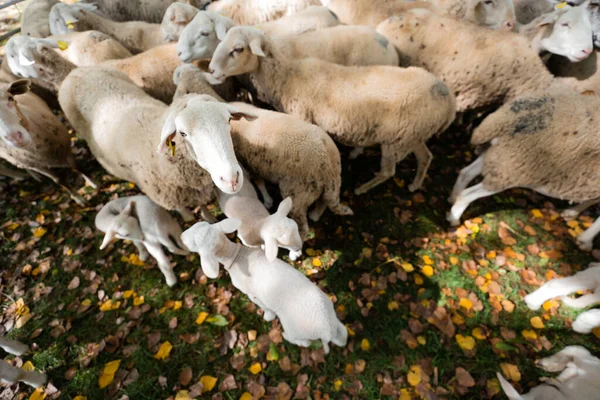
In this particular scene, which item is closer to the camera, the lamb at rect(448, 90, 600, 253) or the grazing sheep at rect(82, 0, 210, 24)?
the lamb at rect(448, 90, 600, 253)

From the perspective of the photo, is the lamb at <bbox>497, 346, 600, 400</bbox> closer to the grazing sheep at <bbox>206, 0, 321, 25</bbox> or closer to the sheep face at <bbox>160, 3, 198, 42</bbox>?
the sheep face at <bbox>160, 3, 198, 42</bbox>

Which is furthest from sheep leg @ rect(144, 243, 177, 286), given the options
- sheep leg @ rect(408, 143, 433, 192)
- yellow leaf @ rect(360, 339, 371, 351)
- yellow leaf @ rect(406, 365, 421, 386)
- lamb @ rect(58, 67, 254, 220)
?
sheep leg @ rect(408, 143, 433, 192)

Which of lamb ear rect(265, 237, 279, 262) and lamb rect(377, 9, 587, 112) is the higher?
lamb rect(377, 9, 587, 112)

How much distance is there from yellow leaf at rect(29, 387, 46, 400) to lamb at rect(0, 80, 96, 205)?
2192 millimetres

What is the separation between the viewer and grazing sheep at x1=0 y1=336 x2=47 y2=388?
2246mm

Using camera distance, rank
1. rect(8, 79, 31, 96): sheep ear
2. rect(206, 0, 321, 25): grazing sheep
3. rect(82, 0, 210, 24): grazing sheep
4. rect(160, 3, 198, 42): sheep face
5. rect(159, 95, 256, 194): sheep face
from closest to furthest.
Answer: rect(159, 95, 256, 194): sheep face
rect(8, 79, 31, 96): sheep ear
rect(160, 3, 198, 42): sheep face
rect(206, 0, 321, 25): grazing sheep
rect(82, 0, 210, 24): grazing sheep

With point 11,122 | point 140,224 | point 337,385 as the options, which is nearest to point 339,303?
point 337,385

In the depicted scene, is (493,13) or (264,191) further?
A: (493,13)

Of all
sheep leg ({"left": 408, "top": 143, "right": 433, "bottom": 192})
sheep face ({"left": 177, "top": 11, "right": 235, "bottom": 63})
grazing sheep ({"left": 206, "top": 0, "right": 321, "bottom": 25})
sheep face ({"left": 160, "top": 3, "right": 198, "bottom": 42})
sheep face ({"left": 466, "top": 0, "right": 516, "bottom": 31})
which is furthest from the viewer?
grazing sheep ({"left": 206, "top": 0, "right": 321, "bottom": 25})

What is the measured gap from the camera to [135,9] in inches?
221

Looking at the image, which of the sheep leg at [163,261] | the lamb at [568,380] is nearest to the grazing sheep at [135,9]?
the sheep leg at [163,261]

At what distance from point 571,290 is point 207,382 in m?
3.29

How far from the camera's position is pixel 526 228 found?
11.1ft

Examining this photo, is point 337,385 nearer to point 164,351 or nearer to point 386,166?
point 164,351
